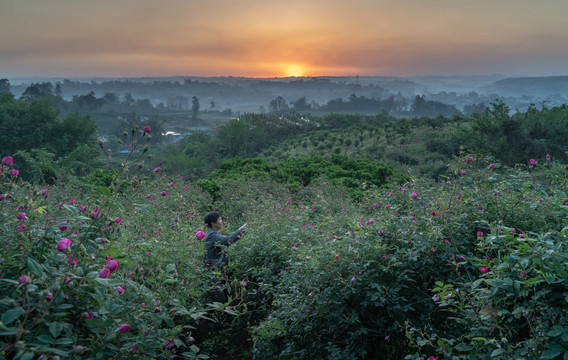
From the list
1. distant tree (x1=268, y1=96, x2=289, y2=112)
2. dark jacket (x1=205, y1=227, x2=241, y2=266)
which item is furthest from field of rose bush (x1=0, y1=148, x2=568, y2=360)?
distant tree (x1=268, y1=96, x2=289, y2=112)

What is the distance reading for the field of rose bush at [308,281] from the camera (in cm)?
150

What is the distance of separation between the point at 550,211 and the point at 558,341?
152 cm

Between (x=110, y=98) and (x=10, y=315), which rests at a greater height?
(x=110, y=98)

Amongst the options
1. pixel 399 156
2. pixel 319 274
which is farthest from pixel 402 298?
pixel 399 156

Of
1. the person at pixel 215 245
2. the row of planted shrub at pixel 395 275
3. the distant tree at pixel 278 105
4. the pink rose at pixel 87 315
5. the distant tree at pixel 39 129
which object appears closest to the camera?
the pink rose at pixel 87 315

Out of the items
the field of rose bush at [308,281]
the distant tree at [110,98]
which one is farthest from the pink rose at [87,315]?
the distant tree at [110,98]

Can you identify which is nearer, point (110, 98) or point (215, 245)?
point (215, 245)

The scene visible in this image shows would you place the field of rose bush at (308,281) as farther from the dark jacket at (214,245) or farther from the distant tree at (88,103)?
the distant tree at (88,103)

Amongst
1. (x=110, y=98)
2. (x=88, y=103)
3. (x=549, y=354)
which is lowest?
(x=549, y=354)

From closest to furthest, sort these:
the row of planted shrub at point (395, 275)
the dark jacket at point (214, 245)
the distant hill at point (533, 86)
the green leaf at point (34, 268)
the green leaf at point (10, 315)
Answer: the green leaf at point (10, 315), the green leaf at point (34, 268), the row of planted shrub at point (395, 275), the dark jacket at point (214, 245), the distant hill at point (533, 86)

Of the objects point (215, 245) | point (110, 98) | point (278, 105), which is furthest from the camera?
point (278, 105)

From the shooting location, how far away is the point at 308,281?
2975mm

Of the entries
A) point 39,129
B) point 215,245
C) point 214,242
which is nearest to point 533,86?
point 39,129

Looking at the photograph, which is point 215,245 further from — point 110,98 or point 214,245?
point 110,98
